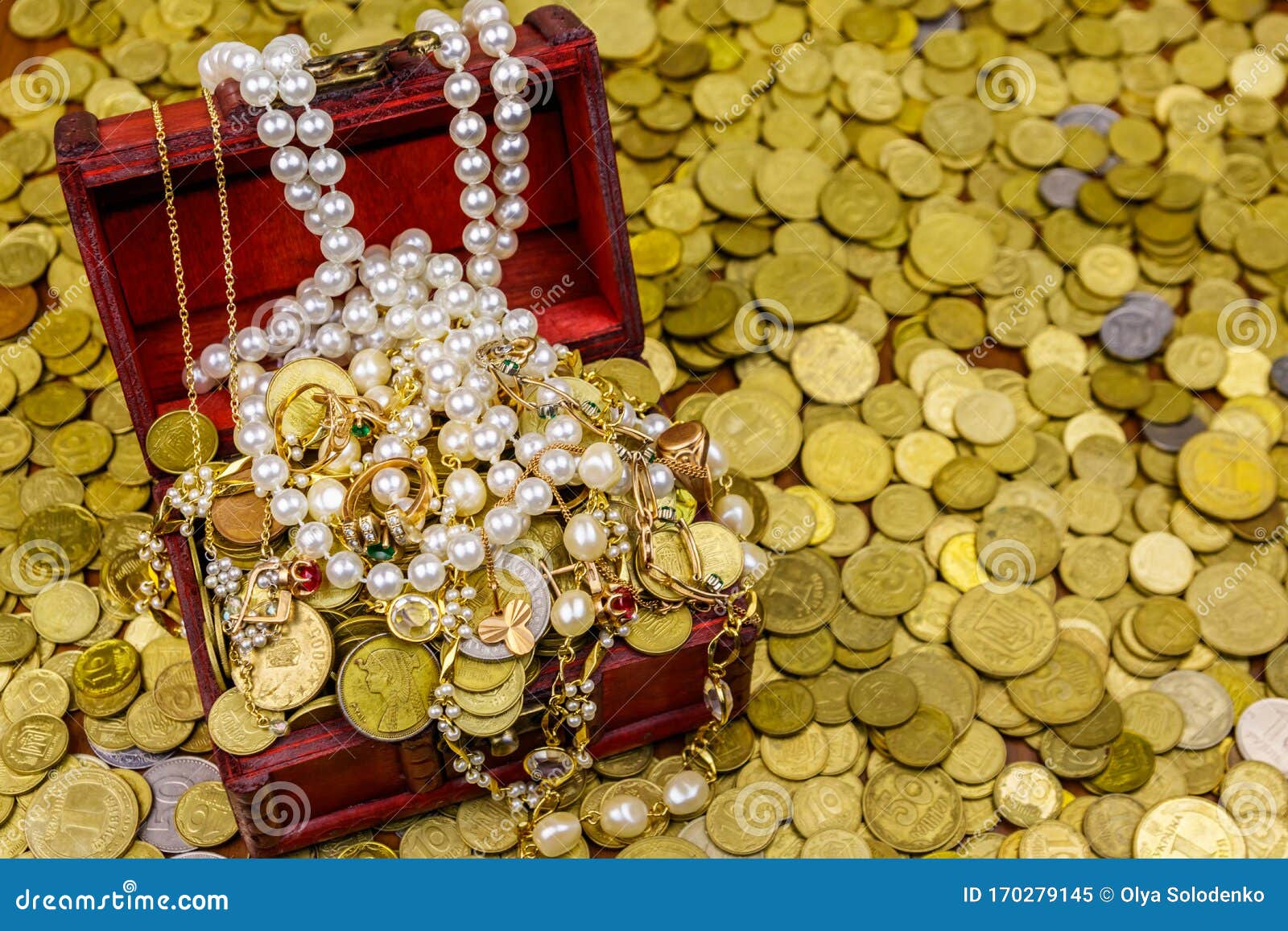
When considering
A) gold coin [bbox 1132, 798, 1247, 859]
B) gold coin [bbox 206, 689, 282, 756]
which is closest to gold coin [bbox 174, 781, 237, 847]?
gold coin [bbox 206, 689, 282, 756]

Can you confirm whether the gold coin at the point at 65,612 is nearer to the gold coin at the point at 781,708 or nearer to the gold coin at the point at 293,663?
the gold coin at the point at 293,663

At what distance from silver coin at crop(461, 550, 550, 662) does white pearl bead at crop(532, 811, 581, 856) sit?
0.86ft

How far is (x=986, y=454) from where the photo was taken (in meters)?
2.16

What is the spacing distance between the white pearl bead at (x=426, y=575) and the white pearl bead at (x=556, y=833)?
37cm

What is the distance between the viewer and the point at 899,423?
Answer: 2195 millimetres

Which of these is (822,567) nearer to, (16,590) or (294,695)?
(294,695)

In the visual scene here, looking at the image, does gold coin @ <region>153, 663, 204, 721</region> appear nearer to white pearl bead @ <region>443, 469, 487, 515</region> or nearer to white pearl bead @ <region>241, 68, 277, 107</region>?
white pearl bead @ <region>443, 469, 487, 515</region>

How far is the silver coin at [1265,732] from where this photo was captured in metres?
1.86

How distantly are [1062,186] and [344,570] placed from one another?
5.19 ft

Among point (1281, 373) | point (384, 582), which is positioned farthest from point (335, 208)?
point (1281, 373)

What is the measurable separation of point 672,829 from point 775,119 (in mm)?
1402

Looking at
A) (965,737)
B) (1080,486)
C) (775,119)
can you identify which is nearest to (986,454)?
(1080,486)

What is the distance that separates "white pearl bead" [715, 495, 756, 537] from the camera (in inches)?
75.1

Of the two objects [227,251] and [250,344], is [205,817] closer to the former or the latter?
[250,344]
